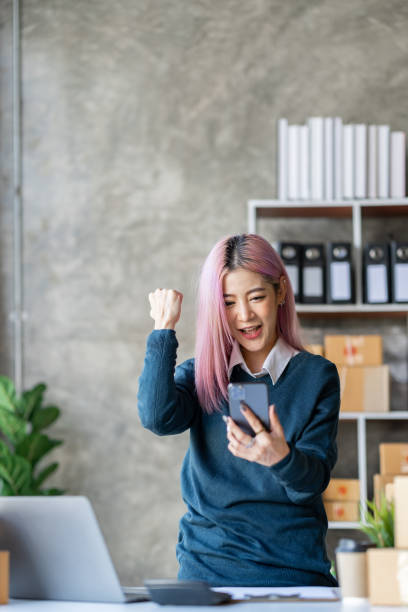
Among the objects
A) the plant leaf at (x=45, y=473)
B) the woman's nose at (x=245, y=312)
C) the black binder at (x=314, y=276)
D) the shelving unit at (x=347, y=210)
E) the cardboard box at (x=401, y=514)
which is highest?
the shelving unit at (x=347, y=210)

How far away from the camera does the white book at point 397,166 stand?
3.74 meters

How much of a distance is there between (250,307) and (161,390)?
29 cm

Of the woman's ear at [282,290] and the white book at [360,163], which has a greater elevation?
the white book at [360,163]

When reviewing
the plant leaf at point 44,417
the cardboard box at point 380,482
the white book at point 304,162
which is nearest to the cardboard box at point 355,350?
the cardboard box at point 380,482

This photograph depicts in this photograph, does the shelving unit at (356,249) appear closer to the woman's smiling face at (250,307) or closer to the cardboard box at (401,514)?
the woman's smiling face at (250,307)

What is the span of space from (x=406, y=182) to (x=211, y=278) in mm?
A: 2388

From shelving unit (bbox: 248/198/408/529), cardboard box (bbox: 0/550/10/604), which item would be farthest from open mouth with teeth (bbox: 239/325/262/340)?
shelving unit (bbox: 248/198/408/529)

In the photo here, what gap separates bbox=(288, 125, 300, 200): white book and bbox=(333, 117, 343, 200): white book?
17 cm

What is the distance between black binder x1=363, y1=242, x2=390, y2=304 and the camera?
3598mm

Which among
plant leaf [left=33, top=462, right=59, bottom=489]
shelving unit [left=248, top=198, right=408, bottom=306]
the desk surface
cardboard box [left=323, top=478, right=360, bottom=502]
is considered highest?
shelving unit [left=248, top=198, right=408, bottom=306]

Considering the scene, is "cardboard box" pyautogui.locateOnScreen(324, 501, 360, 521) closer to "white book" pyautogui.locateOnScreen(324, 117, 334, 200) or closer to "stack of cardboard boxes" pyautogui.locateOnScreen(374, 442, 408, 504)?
"stack of cardboard boxes" pyautogui.locateOnScreen(374, 442, 408, 504)

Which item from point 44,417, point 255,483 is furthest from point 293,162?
point 255,483

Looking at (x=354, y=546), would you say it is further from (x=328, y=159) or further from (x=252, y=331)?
(x=328, y=159)

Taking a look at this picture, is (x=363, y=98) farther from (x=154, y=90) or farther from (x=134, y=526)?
(x=134, y=526)
